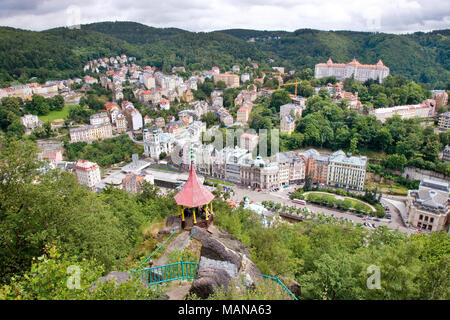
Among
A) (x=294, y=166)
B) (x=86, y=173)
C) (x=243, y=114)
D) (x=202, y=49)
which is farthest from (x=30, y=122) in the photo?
(x=202, y=49)

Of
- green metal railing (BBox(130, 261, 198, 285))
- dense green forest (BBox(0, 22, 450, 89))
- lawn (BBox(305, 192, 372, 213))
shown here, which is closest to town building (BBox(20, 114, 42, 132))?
dense green forest (BBox(0, 22, 450, 89))

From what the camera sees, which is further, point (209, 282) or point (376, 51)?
point (376, 51)

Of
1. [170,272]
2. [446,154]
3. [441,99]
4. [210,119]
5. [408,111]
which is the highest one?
[170,272]

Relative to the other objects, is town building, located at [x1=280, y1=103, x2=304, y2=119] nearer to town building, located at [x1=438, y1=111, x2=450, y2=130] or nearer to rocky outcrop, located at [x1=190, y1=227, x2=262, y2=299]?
town building, located at [x1=438, y1=111, x2=450, y2=130]

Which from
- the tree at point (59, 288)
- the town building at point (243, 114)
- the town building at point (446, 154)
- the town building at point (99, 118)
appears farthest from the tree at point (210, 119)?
the tree at point (59, 288)

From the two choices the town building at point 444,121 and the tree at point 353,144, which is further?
the town building at point 444,121

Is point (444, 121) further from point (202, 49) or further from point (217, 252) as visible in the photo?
point (202, 49)

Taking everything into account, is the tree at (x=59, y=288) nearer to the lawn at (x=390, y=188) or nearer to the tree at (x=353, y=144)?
the lawn at (x=390, y=188)
